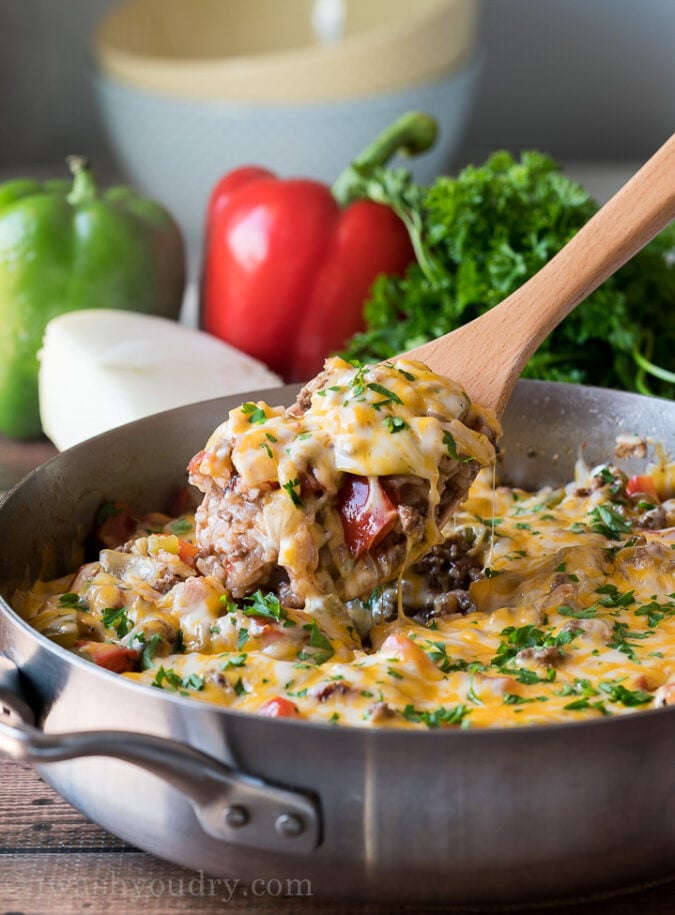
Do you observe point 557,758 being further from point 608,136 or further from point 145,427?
point 608,136

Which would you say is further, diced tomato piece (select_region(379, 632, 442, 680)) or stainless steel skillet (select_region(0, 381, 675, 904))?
diced tomato piece (select_region(379, 632, 442, 680))

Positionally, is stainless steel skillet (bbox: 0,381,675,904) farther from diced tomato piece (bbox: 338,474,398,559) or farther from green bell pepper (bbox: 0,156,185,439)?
green bell pepper (bbox: 0,156,185,439)

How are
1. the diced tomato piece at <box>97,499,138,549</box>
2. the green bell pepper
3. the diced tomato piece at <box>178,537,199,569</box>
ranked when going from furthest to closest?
the green bell pepper → the diced tomato piece at <box>97,499,138,549</box> → the diced tomato piece at <box>178,537,199,569</box>

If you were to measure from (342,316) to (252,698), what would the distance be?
2.97m

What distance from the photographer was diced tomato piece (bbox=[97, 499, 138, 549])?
11.3ft

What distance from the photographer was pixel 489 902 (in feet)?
7.46

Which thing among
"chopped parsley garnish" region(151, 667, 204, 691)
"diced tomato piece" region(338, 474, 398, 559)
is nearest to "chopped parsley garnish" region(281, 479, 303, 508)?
"diced tomato piece" region(338, 474, 398, 559)

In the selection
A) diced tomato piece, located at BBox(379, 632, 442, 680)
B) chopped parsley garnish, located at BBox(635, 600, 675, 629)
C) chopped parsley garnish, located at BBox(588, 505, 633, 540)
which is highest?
diced tomato piece, located at BBox(379, 632, 442, 680)

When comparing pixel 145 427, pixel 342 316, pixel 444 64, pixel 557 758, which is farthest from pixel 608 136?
pixel 557 758

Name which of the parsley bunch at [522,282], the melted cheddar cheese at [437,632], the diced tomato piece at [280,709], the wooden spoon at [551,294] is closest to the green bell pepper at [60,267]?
Answer: the parsley bunch at [522,282]

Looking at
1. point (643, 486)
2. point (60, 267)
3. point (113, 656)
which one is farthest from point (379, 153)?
point (113, 656)

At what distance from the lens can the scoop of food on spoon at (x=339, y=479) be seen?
281 cm

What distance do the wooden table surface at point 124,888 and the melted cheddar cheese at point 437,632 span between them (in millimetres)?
370

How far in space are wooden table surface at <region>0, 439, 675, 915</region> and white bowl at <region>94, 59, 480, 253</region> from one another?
493 cm
